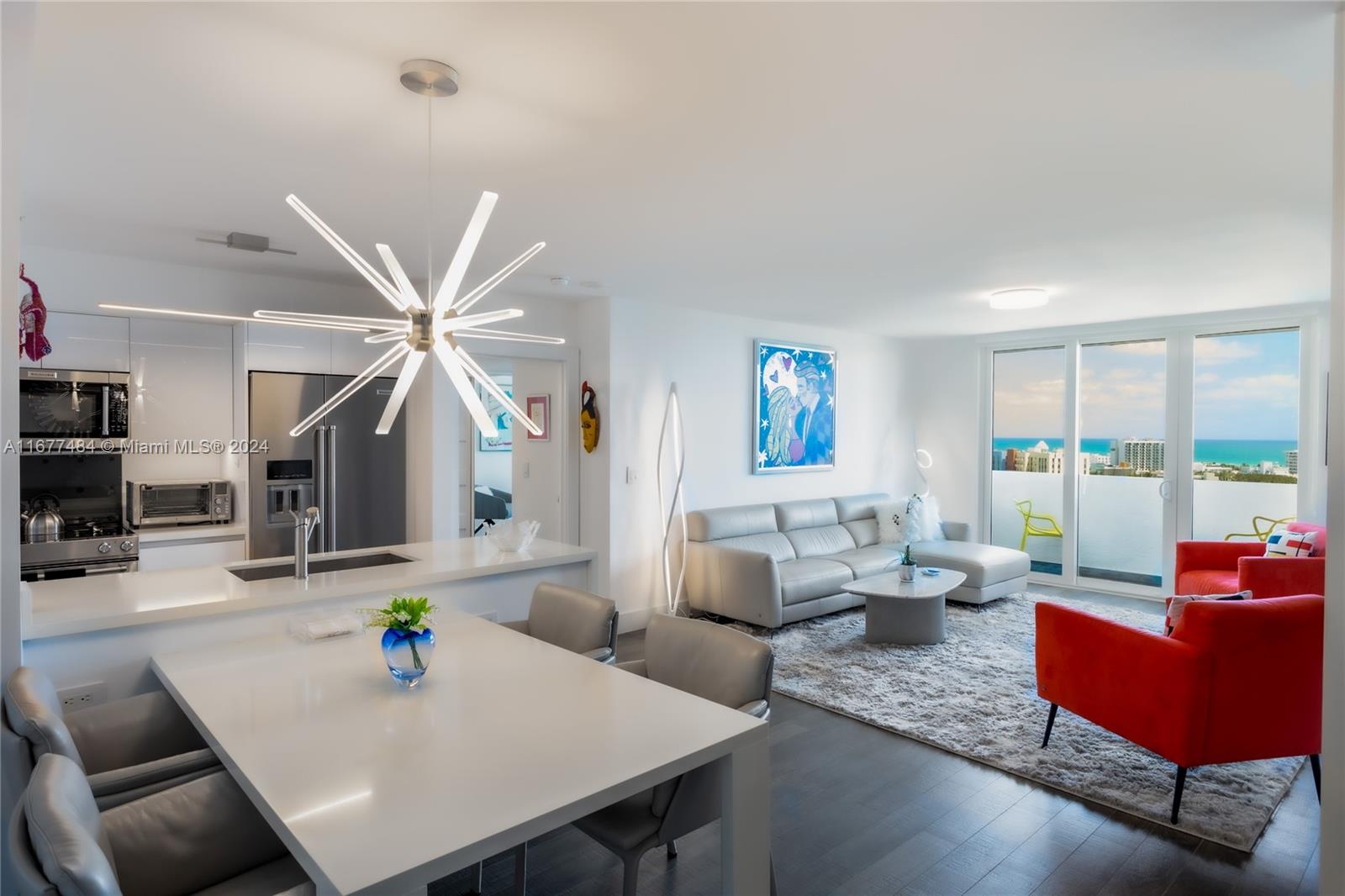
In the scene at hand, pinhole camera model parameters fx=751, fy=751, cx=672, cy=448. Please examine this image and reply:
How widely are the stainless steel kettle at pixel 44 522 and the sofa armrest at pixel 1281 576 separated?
21.2 ft

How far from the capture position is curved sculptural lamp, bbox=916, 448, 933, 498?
8086mm

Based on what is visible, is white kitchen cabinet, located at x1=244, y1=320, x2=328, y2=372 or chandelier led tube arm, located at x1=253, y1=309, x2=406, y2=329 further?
white kitchen cabinet, located at x1=244, y1=320, x2=328, y2=372

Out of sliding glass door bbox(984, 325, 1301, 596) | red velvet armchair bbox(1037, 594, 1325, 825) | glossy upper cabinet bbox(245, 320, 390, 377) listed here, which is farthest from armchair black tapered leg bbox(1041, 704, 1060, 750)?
glossy upper cabinet bbox(245, 320, 390, 377)

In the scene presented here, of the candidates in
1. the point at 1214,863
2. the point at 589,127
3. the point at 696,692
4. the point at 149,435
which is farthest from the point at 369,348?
the point at 1214,863

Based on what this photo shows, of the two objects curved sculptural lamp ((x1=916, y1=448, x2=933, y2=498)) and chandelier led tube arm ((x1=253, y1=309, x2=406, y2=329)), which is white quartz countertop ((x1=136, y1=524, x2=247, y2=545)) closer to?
chandelier led tube arm ((x1=253, y1=309, x2=406, y2=329))

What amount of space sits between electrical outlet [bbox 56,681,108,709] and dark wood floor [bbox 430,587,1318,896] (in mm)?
1254

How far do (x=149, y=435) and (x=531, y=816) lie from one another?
3.99 meters

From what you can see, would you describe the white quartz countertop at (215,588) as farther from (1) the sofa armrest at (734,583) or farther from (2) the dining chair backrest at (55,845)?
(1) the sofa armrest at (734,583)

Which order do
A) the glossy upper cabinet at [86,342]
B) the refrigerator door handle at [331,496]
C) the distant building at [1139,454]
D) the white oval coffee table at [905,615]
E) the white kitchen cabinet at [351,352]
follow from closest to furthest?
the glossy upper cabinet at [86,342] < the refrigerator door handle at [331,496] < the white kitchen cabinet at [351,352] < the white oval coffee table at [905,615] < the distant building at [1139,454]

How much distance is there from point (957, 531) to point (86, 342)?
6698 mm

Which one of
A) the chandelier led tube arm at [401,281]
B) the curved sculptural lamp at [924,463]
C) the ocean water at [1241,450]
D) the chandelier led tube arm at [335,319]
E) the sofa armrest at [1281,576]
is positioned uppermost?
the chandelier led tube arm at [401,281]

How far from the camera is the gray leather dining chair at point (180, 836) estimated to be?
53.6 inches

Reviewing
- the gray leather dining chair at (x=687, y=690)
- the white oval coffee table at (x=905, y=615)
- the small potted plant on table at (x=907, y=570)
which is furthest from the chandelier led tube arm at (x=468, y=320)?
the small potted plant on table at (x=907, y=570)

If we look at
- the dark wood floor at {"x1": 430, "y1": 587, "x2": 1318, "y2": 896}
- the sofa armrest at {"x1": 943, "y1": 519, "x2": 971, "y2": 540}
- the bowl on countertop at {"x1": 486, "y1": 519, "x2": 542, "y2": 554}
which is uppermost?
the bowl on countertop at {"x1": 486, "y1": 519, "x2": 542, "y2": 554}
